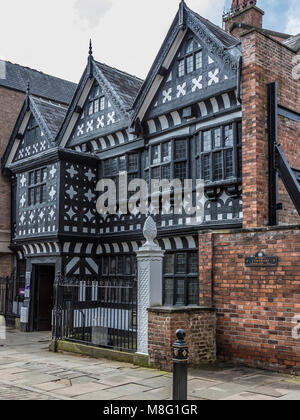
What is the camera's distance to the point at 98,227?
16.5 meters

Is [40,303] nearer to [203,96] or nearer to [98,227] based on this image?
[98,227]

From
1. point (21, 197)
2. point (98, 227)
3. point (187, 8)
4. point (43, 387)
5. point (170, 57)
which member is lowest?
point (43, 387)

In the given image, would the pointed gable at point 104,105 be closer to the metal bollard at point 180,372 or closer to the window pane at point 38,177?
the window pane at point 38,177

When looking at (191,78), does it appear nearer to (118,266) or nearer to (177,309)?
(118,266)

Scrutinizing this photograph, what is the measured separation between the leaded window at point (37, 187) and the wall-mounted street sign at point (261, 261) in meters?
9.02

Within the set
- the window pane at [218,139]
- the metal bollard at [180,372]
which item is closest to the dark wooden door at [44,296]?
the window pane at [218,139]

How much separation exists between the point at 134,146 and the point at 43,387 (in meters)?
8.96

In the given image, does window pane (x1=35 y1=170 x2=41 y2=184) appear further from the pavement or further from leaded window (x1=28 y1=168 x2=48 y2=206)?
the pavement

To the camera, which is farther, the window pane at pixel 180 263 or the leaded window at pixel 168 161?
the window pane at pixel 180 263

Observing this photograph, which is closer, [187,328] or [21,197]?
[187,328]

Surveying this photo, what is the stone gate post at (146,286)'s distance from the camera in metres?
9.66

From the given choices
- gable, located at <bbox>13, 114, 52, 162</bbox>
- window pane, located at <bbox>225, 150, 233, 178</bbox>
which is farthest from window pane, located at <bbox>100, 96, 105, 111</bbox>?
window pane, located at <bbox>225, 150, 233, 178</bbox>

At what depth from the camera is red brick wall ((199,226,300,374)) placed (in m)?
8.80

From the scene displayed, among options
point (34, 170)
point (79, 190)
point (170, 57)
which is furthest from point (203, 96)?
point (34, 170)
